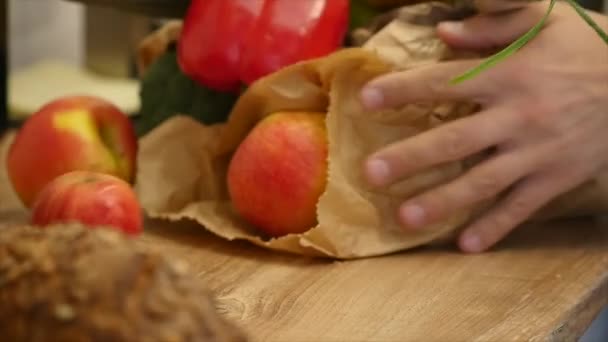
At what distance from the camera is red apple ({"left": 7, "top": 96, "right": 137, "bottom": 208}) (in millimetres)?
713

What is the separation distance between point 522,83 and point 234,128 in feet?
0.74

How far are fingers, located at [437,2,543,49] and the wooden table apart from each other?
6.0 inches

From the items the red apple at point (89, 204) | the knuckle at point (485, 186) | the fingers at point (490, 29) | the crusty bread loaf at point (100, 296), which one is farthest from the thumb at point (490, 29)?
the crusty bread loaf at point (100, 296)

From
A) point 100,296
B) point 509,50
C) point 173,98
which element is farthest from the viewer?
point 173,98

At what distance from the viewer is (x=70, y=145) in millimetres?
713

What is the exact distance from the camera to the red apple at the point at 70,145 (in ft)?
2.34

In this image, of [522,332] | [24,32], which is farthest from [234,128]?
[24,32]

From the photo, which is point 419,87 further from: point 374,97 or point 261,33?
point 261,33

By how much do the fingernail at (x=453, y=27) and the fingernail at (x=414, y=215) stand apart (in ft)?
0.44

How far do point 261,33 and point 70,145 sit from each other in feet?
0.55

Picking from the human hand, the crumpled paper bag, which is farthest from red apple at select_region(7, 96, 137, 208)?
the human hand

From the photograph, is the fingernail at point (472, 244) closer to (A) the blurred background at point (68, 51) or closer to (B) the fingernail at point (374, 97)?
(B) the fingernail at point (374, 97)

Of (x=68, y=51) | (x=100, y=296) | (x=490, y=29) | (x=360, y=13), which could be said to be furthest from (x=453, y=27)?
(x=68, y=51)

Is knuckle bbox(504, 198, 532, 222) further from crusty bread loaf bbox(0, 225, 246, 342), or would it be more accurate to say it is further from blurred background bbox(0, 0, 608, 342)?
blurred background bbox(0, 0, 608, 342)
